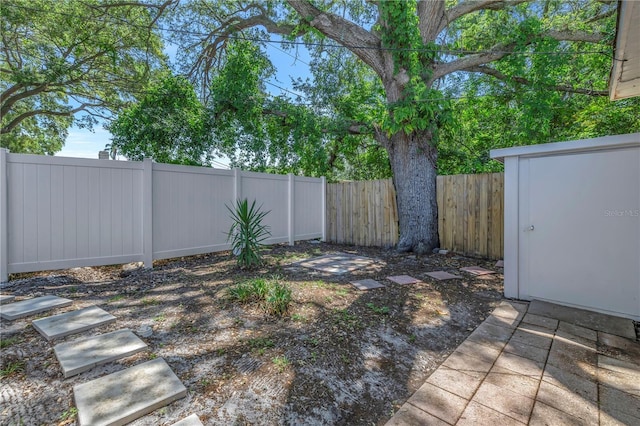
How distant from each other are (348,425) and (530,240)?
9.85 ft

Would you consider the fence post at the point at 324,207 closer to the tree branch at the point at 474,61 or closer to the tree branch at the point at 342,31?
the tree branch at the point at 342,31

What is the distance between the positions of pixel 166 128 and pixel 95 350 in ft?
16.1

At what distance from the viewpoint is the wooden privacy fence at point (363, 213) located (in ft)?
20.7

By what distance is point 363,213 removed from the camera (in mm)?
6793

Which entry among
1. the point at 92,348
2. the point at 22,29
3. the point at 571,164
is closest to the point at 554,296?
the point at 571,164

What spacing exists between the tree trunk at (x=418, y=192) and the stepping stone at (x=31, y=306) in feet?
16.9

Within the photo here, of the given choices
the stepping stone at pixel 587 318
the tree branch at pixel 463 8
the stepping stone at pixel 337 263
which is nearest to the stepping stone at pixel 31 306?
the stepping stone at pixel 337 263

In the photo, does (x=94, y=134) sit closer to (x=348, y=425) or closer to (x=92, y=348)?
(x=92, y=348)

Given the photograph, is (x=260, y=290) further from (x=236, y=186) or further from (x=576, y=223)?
Answer: (x=576, y=223)

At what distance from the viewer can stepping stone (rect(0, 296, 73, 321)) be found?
2.51 m

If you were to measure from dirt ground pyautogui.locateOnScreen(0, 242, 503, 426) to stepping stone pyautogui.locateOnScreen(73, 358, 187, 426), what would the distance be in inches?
2.1

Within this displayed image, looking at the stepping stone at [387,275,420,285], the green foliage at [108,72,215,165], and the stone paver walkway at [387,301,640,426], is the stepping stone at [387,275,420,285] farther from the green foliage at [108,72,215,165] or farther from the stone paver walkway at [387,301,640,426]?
the green foliage at [108,72,215,165]

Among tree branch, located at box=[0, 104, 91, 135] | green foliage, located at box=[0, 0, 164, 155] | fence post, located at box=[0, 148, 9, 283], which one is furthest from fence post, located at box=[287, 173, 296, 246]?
tree branch, located at box=[0, 104, 91, 135]

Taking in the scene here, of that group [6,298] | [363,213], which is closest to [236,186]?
[363,213]
